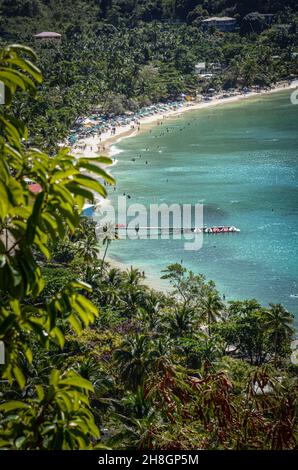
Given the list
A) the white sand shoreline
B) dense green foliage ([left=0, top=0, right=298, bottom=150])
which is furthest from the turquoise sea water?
dense green foliage ([left=0, top=0, right=298, bottom=150])

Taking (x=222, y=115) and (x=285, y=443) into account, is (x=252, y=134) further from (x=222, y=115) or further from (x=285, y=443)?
(x=285, y=443)

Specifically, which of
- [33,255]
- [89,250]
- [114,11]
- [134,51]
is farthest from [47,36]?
[33,255]

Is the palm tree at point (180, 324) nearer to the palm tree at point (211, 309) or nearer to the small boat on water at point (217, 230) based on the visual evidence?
the palm tree at point (211, 309)

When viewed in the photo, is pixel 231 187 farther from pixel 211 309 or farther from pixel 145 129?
pixel 211 309

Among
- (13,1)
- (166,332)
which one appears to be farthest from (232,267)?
(13,1)

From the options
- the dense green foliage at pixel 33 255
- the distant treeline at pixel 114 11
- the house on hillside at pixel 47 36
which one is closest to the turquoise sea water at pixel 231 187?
the dense green foliage at pixel 33 255

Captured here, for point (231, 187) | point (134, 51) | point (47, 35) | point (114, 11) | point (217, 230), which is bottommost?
point (217, 230)
